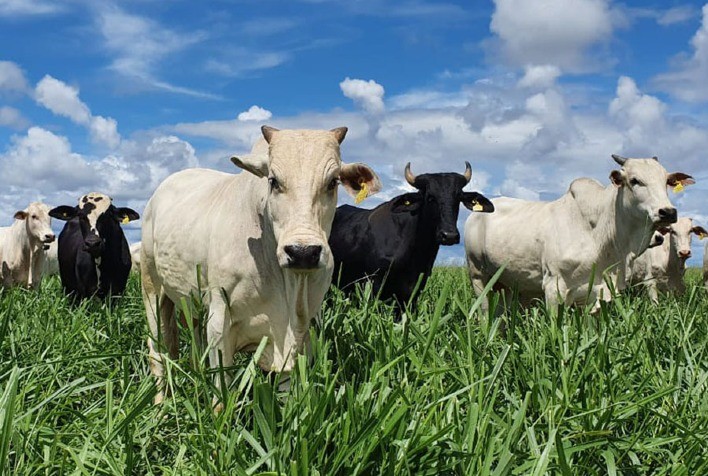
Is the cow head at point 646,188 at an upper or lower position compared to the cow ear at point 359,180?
lower

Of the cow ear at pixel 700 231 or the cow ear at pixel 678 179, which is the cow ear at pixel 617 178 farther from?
the cow ear at pixel 700 231

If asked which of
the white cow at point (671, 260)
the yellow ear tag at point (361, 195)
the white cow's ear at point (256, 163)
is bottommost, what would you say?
the white cow at point (671, 260)

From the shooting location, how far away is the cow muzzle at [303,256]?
368cm

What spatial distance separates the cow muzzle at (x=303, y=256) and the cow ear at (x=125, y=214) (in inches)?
266

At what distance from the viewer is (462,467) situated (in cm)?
290

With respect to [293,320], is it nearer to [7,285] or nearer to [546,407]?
[546,407]

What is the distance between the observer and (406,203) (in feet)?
26.3

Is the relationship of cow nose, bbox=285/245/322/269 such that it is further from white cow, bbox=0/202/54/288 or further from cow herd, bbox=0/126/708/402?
white cow, bbox=0/202/54/288

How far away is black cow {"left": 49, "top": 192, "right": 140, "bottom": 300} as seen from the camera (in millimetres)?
9492

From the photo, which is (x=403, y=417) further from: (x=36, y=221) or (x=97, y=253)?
(x=36, y=221)

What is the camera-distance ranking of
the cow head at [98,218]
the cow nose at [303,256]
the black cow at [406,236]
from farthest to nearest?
the cow head at [98,218]
the black cow at [406,236]
the cow nose at [303,256]

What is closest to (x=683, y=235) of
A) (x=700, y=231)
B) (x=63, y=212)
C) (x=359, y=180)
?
(x=700, y=231)

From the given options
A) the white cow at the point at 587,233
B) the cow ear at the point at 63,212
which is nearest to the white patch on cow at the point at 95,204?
the cow ear at the point at 63,212

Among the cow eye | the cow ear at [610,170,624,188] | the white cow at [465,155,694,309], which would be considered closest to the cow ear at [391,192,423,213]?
the white cow at [465,155,694,309]
